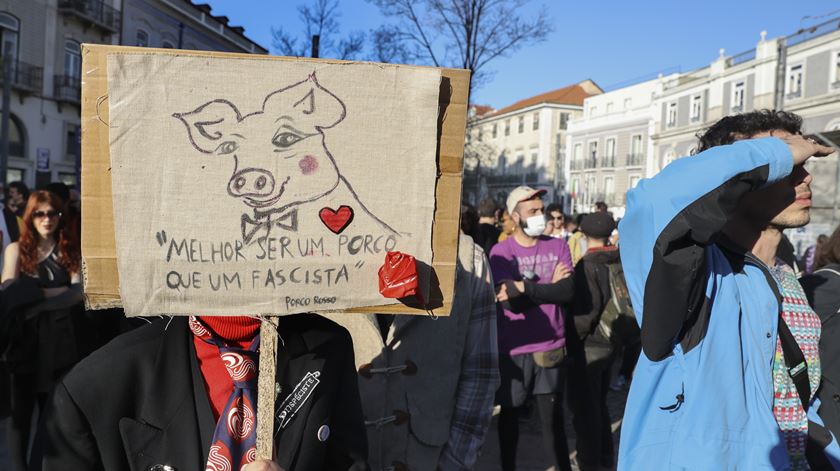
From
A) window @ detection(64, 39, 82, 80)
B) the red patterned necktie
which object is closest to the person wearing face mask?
the red patterned necktie

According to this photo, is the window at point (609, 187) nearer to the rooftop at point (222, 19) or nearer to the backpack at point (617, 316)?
the rooftop at point (222, 19)

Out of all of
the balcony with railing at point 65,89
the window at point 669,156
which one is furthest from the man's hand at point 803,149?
the window at point 669,156

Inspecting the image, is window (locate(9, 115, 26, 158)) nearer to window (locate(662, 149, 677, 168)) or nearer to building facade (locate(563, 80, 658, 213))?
window (locate(662, 149, 677, 168))

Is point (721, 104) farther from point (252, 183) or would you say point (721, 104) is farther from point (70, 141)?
point (252, 183)

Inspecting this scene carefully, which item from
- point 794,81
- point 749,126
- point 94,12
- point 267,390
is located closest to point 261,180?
point 267,390

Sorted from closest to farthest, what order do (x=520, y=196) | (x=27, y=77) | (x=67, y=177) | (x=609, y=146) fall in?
(x=520, y=196), (x=27, y=77), (x=67, y=177), (x=609, y=146)

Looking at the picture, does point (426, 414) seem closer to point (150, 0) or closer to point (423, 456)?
point (423, 456)

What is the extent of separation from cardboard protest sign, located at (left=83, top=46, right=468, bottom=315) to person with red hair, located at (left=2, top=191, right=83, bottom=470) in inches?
127

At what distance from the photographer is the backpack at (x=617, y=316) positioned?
5.36 m

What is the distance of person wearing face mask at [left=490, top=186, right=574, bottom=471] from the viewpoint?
15.5 feet

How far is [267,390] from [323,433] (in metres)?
0.29

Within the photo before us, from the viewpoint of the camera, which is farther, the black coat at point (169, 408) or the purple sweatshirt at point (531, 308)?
the purple sweatshirt at point (531, 308)

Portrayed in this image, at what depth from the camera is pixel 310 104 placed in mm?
1729

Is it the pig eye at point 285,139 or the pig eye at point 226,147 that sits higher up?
the pig eye at point 285,139
